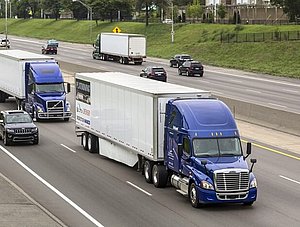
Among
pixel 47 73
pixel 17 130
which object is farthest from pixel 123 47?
pixel 17 130

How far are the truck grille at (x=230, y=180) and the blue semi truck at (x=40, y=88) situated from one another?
24.3 m

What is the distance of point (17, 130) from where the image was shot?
3738 centimetres

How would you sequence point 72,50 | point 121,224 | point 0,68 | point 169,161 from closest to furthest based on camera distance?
point 121,224
point 169,161
point 0,68
point 72,50

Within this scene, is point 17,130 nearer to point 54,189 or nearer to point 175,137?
point 54,189

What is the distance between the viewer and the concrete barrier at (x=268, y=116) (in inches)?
1581

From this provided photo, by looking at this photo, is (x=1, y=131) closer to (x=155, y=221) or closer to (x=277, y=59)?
(x=155, y=221)

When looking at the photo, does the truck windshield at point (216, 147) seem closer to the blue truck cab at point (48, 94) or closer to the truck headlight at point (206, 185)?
the truck headlight at point (206, 185)

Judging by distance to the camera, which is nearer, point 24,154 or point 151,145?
point 151,145

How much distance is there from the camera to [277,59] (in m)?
89.3

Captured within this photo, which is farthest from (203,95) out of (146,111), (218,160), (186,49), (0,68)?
(186,49)

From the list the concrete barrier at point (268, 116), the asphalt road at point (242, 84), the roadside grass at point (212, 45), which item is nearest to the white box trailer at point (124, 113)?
the concrete barrier at point (268, 116)

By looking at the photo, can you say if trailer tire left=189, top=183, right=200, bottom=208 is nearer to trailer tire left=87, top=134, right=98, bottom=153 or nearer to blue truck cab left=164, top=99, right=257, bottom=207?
blue truck cab left=164, top=99, right=257, bottom=207

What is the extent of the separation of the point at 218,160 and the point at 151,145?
13.1 ft

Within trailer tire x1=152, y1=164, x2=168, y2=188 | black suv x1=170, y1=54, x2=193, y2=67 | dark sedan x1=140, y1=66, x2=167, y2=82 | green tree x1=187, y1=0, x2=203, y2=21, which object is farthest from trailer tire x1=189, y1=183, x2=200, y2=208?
green tree x1=187, y1=0, x2=203, y2=21
